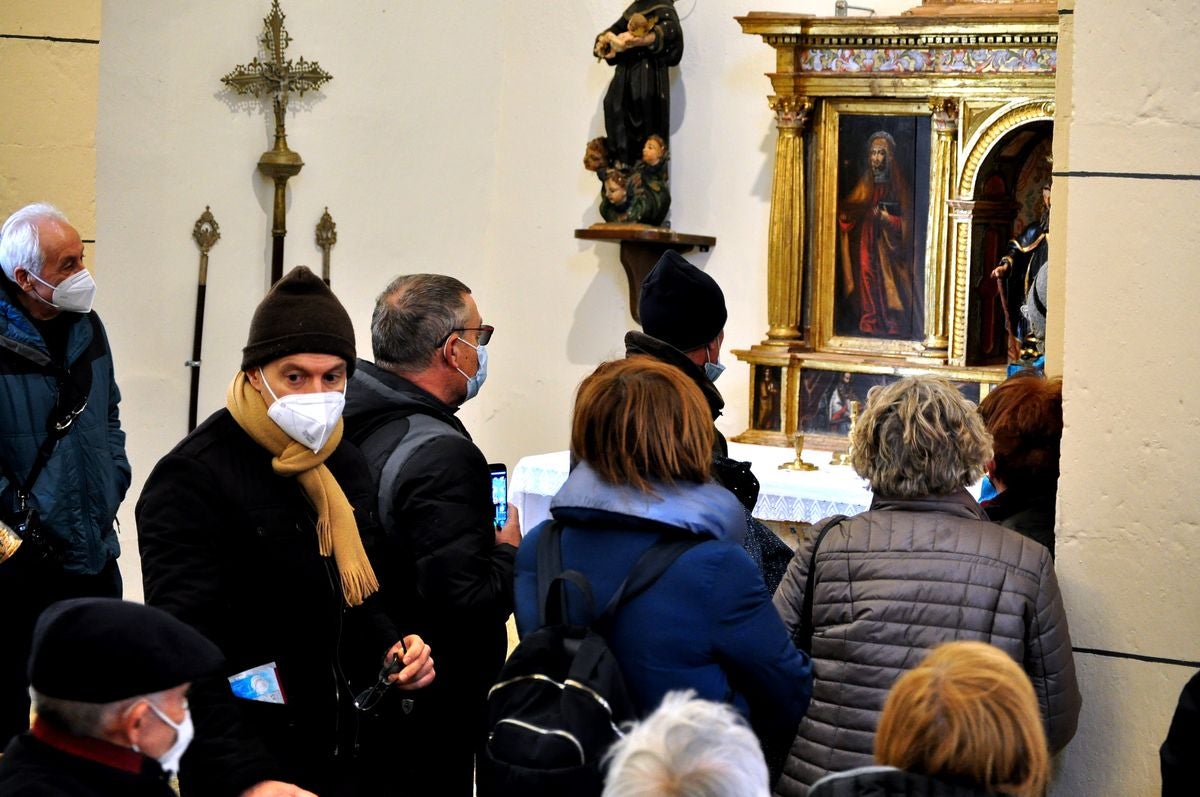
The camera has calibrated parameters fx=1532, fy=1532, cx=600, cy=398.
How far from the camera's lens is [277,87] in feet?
25.5

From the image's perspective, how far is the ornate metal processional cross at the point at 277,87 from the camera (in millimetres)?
7723

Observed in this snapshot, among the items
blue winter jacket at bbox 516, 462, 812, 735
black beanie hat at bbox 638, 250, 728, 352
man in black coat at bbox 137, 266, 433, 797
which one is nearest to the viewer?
blue winter jacket at bbox 516, 462, 812, 735

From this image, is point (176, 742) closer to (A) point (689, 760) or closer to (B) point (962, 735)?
(A) point (689, 760)

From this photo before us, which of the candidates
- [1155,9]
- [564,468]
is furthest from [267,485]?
[564,468]

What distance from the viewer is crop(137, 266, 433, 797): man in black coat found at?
2.57 meters

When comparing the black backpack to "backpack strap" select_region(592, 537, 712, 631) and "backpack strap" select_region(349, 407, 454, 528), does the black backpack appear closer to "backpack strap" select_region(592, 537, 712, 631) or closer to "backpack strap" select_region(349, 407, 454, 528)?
"backpack strap" select_region(592, 537, 712, 631)

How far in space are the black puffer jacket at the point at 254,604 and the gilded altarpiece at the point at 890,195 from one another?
5.05 m

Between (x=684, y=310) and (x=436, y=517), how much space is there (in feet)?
2.92

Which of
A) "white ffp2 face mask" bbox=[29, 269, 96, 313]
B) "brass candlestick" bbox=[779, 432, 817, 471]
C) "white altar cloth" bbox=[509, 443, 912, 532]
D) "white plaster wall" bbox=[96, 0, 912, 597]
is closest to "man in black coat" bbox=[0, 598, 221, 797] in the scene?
"white ffp2 face mask" bbox=[29, 269, 96, 313]

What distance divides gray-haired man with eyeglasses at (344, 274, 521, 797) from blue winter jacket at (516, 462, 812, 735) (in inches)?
19.8

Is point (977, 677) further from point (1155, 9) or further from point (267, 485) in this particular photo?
point (1155, 9)

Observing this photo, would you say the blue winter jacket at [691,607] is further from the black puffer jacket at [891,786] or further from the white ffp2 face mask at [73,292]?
the white ffp2 face mask at [73,292]

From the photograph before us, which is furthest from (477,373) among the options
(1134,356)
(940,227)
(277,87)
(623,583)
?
(277,87)

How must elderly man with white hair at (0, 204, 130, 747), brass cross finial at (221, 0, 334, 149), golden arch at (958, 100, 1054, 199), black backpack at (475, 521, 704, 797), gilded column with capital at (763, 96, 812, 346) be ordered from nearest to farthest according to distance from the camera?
black backpack at (475, 521, 704, 797) < elderly man with white hair at (0, 204, 130, 747) < golden arch at (958, 100, 1054, 199) < gilded column with capital at (763, 96, 812, 346) < brass cross finial at (221, 0, 334, 149)
